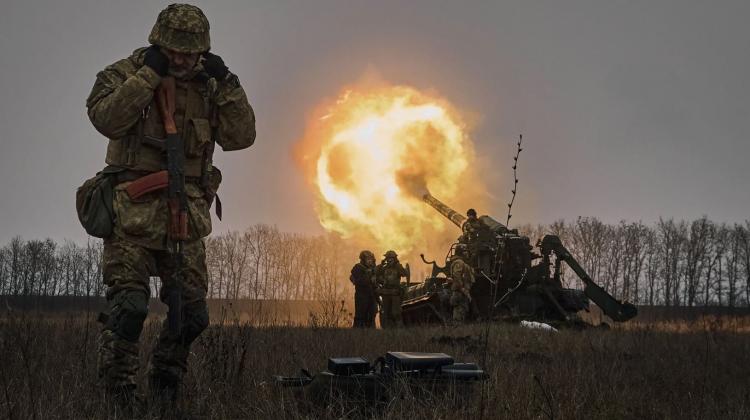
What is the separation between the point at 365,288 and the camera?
1598 centimetres

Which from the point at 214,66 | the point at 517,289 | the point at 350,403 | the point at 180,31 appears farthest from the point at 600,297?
the point at 180,31

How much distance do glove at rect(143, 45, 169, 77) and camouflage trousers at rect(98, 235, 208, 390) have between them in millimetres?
1050

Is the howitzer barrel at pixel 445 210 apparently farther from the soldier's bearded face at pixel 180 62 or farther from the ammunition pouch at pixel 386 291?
→ the soldier's bearded face at pixel 180 62

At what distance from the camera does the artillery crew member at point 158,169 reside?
3682mm

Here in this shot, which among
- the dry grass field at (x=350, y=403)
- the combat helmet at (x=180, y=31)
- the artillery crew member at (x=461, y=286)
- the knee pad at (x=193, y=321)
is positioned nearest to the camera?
the dry grass field at (x=350, y=403)

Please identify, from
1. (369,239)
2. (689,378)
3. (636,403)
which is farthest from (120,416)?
(369,239)

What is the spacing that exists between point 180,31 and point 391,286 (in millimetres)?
13014

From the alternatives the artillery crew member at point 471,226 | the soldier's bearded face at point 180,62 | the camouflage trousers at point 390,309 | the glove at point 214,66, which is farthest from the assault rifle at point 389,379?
the artillery crew member at point 471,226

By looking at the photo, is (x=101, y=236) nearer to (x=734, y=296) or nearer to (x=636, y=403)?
(x=636, y=403)

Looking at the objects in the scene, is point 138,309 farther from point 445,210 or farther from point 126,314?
point 445,210

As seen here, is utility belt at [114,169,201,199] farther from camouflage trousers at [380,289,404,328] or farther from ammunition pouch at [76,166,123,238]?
camouflage trousers at [380,289,404,328]

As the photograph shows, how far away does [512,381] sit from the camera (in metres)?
4.28

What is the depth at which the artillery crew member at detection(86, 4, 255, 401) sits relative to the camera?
3682mm

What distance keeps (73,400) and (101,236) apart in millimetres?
944
